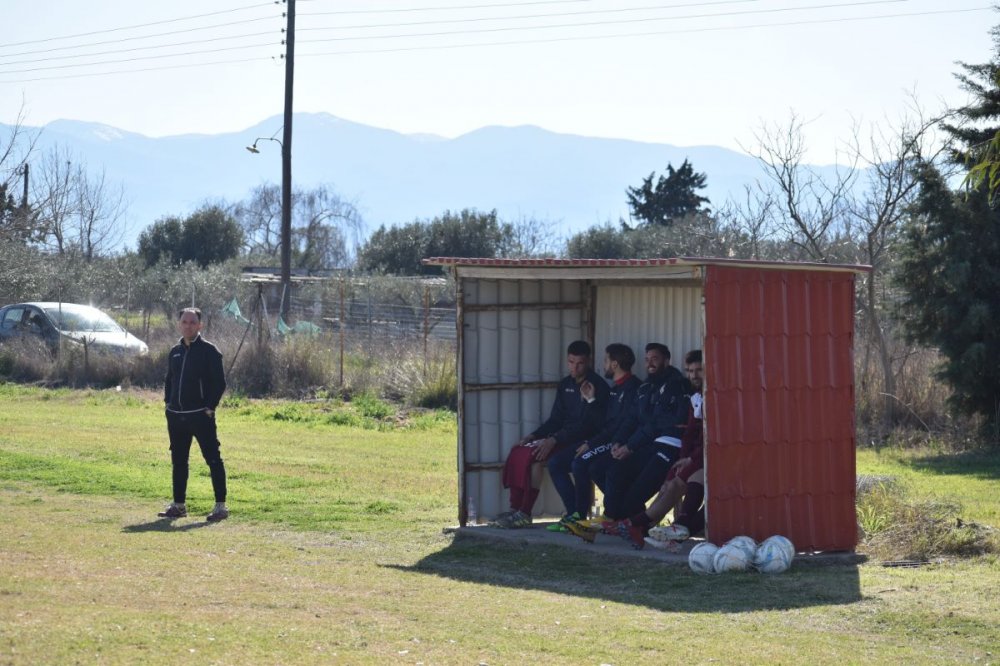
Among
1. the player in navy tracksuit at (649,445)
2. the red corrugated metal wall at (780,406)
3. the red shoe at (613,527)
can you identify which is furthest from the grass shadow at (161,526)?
the red corrugated metal wall at (780,406)

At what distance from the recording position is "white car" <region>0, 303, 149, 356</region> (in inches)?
988

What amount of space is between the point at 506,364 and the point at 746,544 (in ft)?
11.4

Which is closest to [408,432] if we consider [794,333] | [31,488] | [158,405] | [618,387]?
[158,405]

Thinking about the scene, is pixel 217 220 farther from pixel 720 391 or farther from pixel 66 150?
pixel 720 391

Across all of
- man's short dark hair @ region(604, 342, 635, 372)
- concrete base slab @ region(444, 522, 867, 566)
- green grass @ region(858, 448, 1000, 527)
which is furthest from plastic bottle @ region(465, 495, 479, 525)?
green grass @ region(858, 448, 1000, 527)

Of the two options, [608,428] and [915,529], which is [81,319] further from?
[915,529]

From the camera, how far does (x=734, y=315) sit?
396 inches

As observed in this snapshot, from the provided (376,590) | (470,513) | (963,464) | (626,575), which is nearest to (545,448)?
(470,513)

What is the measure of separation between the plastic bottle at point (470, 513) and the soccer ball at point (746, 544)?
287 cm

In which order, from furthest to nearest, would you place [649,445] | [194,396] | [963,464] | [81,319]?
[81,319]
[963,464]
[194,396]
[649,445]

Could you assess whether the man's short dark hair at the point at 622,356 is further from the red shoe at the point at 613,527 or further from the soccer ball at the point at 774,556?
the soccer ball at the point at 774,556

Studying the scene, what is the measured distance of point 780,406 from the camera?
1026cm

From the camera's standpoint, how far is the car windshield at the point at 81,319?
84.6 ft

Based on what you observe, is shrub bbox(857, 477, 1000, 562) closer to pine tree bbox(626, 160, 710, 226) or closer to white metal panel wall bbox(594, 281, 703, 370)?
white metal panel wall bbox(594, 281, 703, 370)
